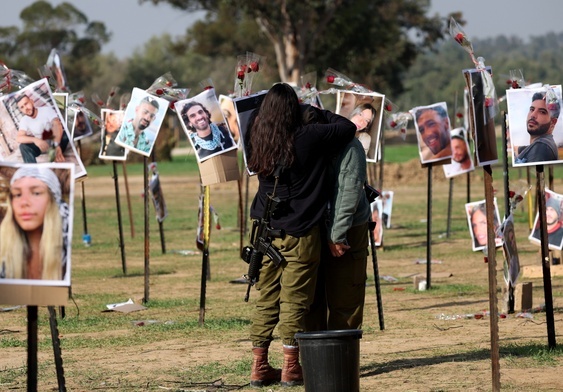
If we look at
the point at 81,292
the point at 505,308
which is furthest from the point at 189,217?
the point at 505,308

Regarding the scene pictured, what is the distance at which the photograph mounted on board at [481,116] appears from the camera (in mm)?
7402

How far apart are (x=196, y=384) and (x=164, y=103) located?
511 centimetres

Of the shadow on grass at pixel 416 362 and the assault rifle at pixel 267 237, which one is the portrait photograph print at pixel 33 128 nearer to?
the assault rifle at pixel 267 237

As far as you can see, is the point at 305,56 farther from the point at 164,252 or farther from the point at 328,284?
the point at 328,284

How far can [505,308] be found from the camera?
11.2 meters

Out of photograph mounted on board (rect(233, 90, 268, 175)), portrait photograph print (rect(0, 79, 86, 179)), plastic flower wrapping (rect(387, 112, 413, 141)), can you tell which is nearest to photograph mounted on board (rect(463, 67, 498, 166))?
photograph mounted on board (rect(233, 90, 268, 175))

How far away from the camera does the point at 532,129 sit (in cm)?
886

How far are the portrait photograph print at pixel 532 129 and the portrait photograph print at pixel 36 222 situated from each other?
419 cm

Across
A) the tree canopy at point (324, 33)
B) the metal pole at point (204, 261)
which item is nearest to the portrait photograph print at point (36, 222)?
the metal pole at point (204, 261)

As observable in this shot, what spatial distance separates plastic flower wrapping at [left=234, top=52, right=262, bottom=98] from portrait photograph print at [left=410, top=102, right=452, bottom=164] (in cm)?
477

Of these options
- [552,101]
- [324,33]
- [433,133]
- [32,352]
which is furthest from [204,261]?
[324,33]

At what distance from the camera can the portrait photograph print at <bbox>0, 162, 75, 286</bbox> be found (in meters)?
5.79

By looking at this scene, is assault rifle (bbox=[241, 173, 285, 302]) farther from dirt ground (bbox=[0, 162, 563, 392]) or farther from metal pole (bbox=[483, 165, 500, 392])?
metal pole (bbox=[483, 165, 500, 392])

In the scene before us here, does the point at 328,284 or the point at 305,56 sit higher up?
the point at 305,56
